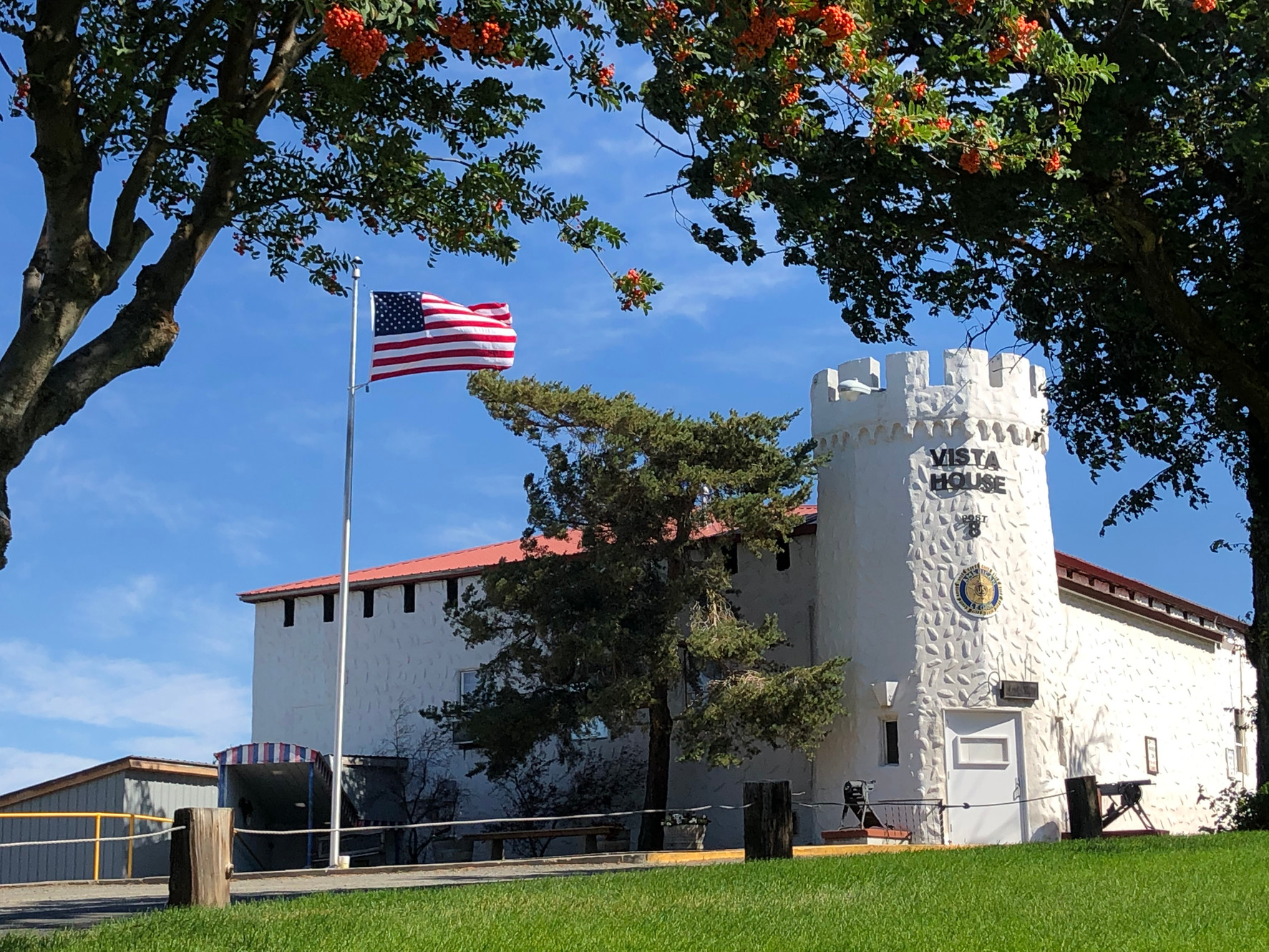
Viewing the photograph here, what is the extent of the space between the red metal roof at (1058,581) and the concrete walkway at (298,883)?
32.0 ft

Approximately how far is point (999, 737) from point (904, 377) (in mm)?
7583

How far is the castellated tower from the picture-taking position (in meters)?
28.1

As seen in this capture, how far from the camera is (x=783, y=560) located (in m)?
31.6

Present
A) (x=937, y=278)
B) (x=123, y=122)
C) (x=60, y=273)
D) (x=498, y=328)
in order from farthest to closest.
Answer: (x=498, y=328) < (x=937, y=278) < (x=123, y=122) < (x=60, y=273)

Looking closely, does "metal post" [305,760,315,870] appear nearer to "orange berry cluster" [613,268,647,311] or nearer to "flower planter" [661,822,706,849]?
"flower planter" [661,822,706,849]

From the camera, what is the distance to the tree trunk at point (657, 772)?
28.7 metres

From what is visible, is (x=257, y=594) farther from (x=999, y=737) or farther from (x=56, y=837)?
(x=999, y=737)

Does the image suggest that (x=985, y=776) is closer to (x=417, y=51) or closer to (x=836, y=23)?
(x=836, y=23)

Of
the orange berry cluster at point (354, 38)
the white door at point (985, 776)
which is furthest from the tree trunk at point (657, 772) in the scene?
the orange berry cluster at point (354, 38)

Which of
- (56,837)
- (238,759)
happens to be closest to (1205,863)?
(238,759)

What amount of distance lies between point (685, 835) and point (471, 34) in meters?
20.7

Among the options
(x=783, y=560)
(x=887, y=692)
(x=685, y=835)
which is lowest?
(x=685, y=835)

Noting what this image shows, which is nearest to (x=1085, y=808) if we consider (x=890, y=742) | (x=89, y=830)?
(x=890, y=742)

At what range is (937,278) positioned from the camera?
66.1ft
